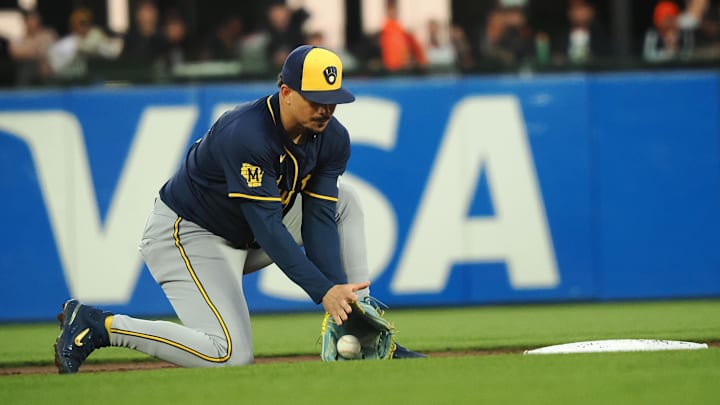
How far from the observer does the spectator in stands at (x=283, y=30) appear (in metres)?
10.8

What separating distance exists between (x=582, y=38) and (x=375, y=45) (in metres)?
1.98

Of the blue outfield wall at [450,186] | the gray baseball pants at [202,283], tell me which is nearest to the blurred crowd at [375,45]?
the blue outfield wall at [450,186]

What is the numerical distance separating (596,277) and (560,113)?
150 cm

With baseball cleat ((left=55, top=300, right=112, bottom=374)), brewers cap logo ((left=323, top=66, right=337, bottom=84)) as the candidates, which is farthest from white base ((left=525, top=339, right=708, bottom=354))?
baseball cleat ((left=55, top=300, right=112, bottom=374))

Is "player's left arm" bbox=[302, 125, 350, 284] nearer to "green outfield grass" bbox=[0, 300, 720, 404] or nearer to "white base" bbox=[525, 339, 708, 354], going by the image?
"green outfield grass" bbox=[0, 300, 720, 404]

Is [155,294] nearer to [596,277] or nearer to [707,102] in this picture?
[596,277]

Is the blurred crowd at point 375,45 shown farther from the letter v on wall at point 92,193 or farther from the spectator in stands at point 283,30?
the letter v on wall at point 92,193

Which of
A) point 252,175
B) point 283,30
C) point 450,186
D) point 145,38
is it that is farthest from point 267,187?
point 145,38

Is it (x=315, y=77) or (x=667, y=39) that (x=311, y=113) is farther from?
(x=667, y=39)

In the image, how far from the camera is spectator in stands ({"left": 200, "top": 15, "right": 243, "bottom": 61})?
10750 millimetres

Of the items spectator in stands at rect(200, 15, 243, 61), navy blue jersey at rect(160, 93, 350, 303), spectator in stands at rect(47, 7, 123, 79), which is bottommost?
spectator in stands at rect(200, 15, 243, 61)

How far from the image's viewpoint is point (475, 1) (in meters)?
12.2

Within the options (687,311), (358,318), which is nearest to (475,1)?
(687,311)

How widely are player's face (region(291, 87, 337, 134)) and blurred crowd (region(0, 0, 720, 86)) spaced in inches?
205
